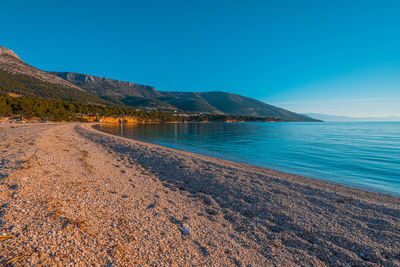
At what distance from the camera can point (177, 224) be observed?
518 centimetres

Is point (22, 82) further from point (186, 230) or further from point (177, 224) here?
point (186, 230)

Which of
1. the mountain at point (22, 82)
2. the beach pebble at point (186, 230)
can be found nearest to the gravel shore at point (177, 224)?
the beach pebble at point (186, 230)

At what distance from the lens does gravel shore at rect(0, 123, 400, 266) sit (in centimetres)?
359

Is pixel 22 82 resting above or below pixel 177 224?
above

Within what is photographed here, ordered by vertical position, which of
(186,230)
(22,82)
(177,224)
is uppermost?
(22,82)

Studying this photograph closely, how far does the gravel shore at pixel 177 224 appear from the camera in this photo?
3594 mm

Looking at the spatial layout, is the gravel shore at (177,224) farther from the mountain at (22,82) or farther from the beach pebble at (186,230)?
the mountain at (22,82)

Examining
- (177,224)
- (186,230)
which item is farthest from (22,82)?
(186,230)

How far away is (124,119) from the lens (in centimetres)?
12262

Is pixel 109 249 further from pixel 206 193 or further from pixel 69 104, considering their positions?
pixel 69 104

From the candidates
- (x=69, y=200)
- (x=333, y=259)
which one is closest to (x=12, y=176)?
(x=69, y=200)

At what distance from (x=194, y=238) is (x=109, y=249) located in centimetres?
209

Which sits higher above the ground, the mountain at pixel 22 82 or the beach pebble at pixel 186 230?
the mountain at pixel 22 82

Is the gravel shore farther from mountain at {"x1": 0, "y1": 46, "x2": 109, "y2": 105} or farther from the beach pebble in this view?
mountain at {"x1": 0, "y1": 46, "x2": 109, "y2": 105}
